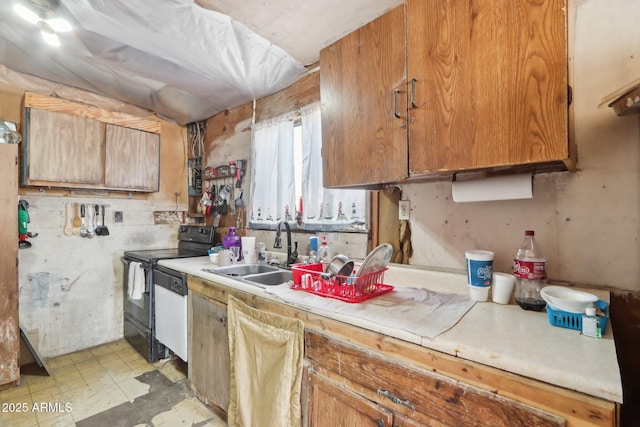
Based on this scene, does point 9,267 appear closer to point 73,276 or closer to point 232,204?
point 73,276

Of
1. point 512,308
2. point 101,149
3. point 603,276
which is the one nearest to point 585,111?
point 603,276

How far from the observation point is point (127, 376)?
2.23 meters

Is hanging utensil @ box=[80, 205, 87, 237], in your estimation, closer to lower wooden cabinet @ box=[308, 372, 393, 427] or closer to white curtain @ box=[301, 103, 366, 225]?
white curtain @ box=[301, 103, 366, 225]

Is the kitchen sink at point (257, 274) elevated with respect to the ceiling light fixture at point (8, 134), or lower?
Result: lower

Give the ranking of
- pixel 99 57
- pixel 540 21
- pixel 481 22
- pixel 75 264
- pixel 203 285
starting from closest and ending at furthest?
1. pixel 540 21
2. pixel 481 22
3. pixel 203 285
4. pixel 99 57
5. pixel 75 264

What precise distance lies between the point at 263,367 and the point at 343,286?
0.55 m

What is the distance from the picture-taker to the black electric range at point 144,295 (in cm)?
239

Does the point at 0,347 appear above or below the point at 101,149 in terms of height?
below

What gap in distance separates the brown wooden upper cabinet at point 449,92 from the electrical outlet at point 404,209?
1.26ft

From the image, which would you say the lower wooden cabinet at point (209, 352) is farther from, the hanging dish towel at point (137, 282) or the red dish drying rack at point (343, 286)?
the hanging dish towel at point (137, 282)

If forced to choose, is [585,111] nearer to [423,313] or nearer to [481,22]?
[481,22]

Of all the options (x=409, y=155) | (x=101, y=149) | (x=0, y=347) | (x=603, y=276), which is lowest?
(x=0, y=347)

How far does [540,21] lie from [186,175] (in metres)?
3.33

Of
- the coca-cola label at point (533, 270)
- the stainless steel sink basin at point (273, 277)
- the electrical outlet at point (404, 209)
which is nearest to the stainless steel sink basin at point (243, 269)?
the stainless steel sink basin at point (273, 277)
